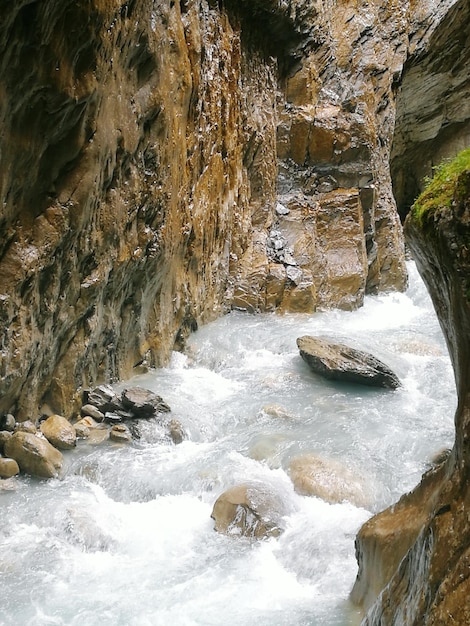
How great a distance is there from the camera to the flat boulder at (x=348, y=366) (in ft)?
31.5

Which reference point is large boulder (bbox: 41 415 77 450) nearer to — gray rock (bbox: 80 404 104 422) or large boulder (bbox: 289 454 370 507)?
gray rock (bbox: 80 404 104 422)

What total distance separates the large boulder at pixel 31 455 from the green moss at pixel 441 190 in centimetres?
474

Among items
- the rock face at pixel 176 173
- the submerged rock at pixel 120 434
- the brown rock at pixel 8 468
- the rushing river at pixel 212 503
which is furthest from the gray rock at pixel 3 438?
the submerged rock at pixel 120 434

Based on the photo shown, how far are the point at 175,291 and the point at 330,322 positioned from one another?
13.9ft

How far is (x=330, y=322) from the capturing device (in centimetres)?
1354

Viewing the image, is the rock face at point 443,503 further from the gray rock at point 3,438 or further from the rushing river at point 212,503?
the gray rock at point 3,438

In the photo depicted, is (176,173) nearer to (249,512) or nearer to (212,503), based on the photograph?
(212,503)

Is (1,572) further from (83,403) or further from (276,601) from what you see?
(83,403)

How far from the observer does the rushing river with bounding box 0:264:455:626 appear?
16.0ft

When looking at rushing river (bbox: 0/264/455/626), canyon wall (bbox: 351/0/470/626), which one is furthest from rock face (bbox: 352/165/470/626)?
rushing river (bbox: 0/264/455/626)

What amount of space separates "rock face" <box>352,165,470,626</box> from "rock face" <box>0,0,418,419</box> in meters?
3.84

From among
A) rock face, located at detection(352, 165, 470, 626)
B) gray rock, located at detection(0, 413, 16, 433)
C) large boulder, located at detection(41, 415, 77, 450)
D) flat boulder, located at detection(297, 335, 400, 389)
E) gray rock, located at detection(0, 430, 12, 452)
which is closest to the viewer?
rock face, located at detection(352, 165, 470, 626)

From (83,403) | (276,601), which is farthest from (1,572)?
(83,403)

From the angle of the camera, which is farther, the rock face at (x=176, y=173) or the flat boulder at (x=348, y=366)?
the flat boulder at (x=348, y=366)
